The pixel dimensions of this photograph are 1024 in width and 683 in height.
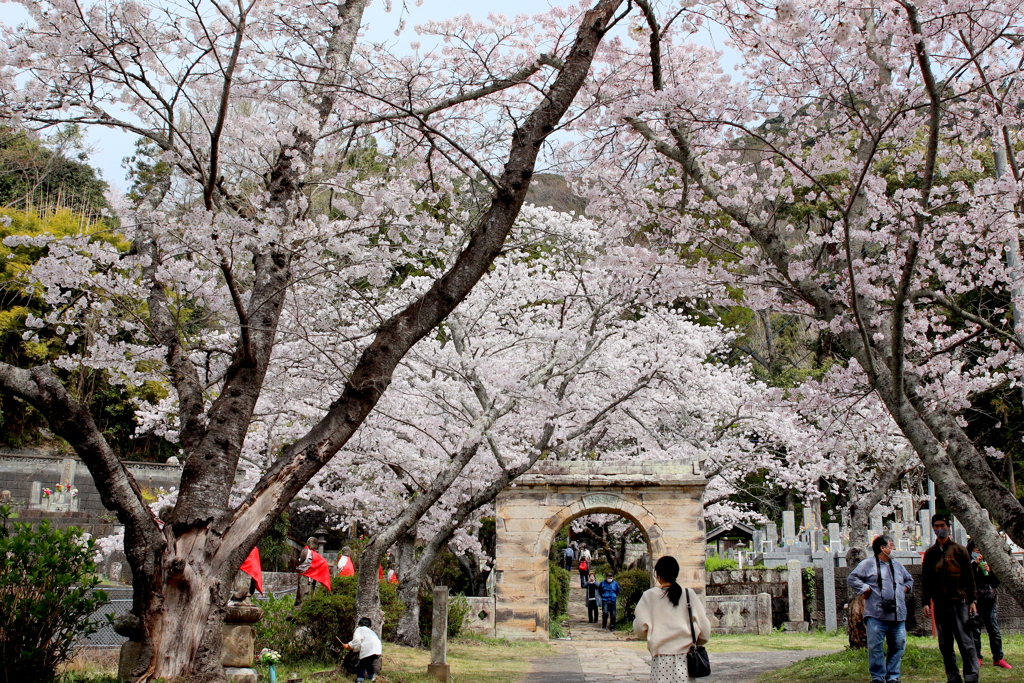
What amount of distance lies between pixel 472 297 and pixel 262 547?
40.2 feet

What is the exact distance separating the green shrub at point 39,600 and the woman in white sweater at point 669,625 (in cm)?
438

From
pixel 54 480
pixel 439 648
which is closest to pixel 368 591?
pixel 439 648

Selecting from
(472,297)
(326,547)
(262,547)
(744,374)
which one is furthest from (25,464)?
(744,374)


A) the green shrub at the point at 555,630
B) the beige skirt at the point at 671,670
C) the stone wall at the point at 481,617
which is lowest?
the green shrub at the point at 555,630

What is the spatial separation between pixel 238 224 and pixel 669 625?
438cm

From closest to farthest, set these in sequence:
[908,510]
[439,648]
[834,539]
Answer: [439,648]
[834,539]
[908,510]

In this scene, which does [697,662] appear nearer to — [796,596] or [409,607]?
[409,607]

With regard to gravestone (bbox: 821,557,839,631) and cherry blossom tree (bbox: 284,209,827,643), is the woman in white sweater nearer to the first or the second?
cherry blossom tree (bbox: 284,209,827,643)

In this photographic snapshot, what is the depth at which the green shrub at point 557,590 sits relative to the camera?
1978 cm

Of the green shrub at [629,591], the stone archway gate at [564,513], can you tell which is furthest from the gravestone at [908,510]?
the green shrub at [629,591]

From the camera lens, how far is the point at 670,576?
18.9 feet

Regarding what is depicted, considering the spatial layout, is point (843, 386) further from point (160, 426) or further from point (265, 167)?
point (160, 426)

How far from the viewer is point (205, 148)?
8.73 metres

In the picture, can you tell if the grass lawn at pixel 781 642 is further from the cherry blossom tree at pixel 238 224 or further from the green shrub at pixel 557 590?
the cherry blossom tree at pixel 238 224
